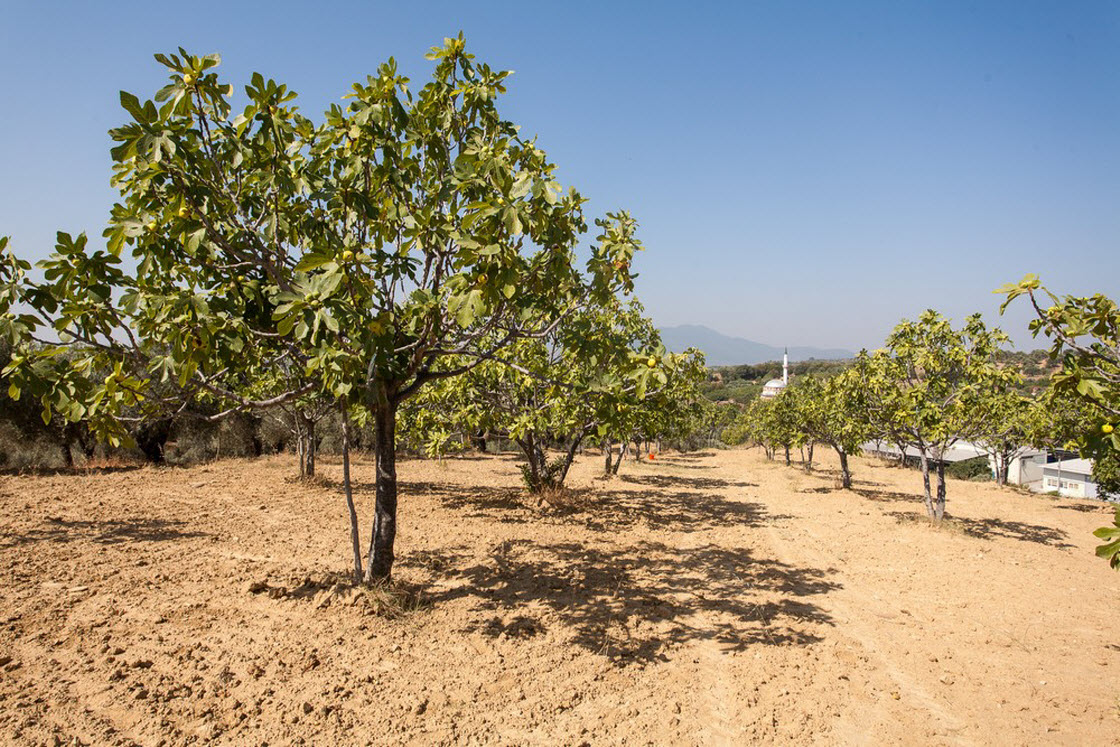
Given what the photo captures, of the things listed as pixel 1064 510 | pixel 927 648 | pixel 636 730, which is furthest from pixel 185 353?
pixel 1064 510

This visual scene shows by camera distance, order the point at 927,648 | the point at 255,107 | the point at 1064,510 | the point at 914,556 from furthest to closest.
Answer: the point at 1064,510
the point at 914,556
the point at 927,648
the point at 255,107

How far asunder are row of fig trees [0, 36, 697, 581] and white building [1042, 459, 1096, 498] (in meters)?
32.9

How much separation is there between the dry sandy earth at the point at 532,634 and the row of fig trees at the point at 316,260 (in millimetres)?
1529

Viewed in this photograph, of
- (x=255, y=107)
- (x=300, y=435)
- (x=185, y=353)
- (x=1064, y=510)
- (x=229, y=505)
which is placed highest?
(x=255, y=107)

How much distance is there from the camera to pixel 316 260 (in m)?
3.73

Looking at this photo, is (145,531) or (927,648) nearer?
(927,648)

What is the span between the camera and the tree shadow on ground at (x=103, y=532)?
7590mm

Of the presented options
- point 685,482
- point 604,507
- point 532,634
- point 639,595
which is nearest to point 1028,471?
point 685,482

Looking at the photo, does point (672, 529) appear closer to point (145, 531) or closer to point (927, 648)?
point (927, 648)

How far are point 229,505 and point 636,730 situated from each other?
31.3 feet

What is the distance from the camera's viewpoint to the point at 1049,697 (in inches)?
189

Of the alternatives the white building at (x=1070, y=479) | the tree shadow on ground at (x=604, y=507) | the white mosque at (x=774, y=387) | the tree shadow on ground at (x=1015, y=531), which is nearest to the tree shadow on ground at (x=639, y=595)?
the tree shadow on ground at (x=604, y=507)

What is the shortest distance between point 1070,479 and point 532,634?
3637 centimetres

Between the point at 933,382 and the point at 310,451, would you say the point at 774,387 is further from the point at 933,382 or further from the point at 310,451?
the point at 310,451
